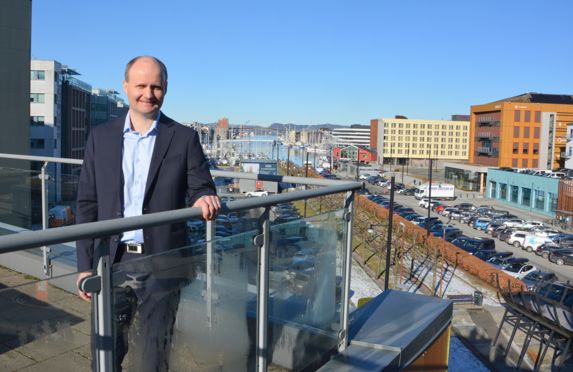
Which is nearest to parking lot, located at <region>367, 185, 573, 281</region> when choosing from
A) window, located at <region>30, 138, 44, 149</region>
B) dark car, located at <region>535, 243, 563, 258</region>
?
dark car, located at <region>535, 243, 563, 258</region>

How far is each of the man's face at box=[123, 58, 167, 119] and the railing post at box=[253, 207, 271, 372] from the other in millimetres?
567

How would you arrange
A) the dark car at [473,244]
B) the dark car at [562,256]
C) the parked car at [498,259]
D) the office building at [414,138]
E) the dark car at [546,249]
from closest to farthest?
the parked car at [498,259] → the dark car at [562,256] → the dark car at [546,249] → the dark car at [473,244] → the office building at [414,138]

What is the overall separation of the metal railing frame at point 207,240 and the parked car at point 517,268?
24690 millimetres

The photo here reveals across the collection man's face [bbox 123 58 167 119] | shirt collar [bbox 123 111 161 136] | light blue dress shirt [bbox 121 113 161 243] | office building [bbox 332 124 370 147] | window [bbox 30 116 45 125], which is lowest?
light blue dress shirt [bbox 121 113 161 243]

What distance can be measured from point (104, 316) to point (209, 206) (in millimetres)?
448

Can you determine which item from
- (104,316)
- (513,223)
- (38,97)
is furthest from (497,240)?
(104,316)

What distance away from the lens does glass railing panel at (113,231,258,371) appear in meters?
1.55

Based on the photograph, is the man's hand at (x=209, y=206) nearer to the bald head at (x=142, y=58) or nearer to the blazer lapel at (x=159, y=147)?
the blazer lapel at (x=159, y=147)

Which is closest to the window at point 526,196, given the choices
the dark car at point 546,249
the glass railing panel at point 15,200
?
the dark car at point 546,249

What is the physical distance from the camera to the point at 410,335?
2938 millimetres

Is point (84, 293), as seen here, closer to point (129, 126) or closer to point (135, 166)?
point (135, 166)

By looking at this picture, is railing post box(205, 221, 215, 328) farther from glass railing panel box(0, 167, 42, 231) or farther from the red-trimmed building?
the red-trimmed building

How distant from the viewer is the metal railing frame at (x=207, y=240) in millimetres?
1161

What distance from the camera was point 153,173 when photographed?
6.44 feet
